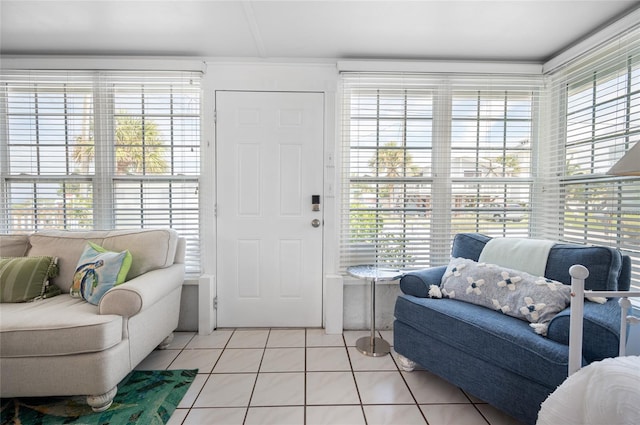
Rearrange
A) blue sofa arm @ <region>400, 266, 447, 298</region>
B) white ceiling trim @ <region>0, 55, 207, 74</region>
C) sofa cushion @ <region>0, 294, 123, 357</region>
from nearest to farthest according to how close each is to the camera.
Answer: sofa cushion @ <region>0, 294, 123, 357</region>
blue sofa arm @ <region>400, 266, 447, 298</region>
white ceiling trim @ <region>0, 55, 207, 74</region>

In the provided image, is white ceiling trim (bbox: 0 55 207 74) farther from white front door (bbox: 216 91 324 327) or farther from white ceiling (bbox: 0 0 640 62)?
white front door (bbox: 216 91 324 327)

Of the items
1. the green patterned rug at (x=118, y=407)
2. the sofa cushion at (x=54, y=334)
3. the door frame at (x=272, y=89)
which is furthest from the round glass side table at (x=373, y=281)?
the sofa cushion at (x=54, y=334)

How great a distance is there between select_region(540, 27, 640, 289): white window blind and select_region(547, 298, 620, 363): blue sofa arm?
77 cm

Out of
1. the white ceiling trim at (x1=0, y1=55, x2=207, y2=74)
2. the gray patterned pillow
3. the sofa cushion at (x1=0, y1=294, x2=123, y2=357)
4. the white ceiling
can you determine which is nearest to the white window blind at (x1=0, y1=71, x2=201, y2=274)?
the white ceiling trim at (x1=0, y1=55, x2=207, y2=74)

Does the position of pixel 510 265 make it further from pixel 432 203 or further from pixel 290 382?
pixel 290 382

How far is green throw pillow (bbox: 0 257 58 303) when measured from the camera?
1839 mm

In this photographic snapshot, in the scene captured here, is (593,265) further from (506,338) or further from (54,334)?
(54,334)

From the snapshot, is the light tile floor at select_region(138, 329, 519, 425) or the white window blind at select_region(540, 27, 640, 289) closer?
the light tile floor at select_region(138, 329, 519, 425)

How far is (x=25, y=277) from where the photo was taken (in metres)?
1.89

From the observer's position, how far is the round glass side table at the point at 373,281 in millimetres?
2129

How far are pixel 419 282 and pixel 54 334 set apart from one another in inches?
84.4

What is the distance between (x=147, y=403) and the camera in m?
1.65

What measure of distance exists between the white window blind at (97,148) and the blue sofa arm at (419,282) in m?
1.96

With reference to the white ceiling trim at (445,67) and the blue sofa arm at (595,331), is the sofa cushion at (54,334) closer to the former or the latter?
the blue sofa arm at (595,331)
